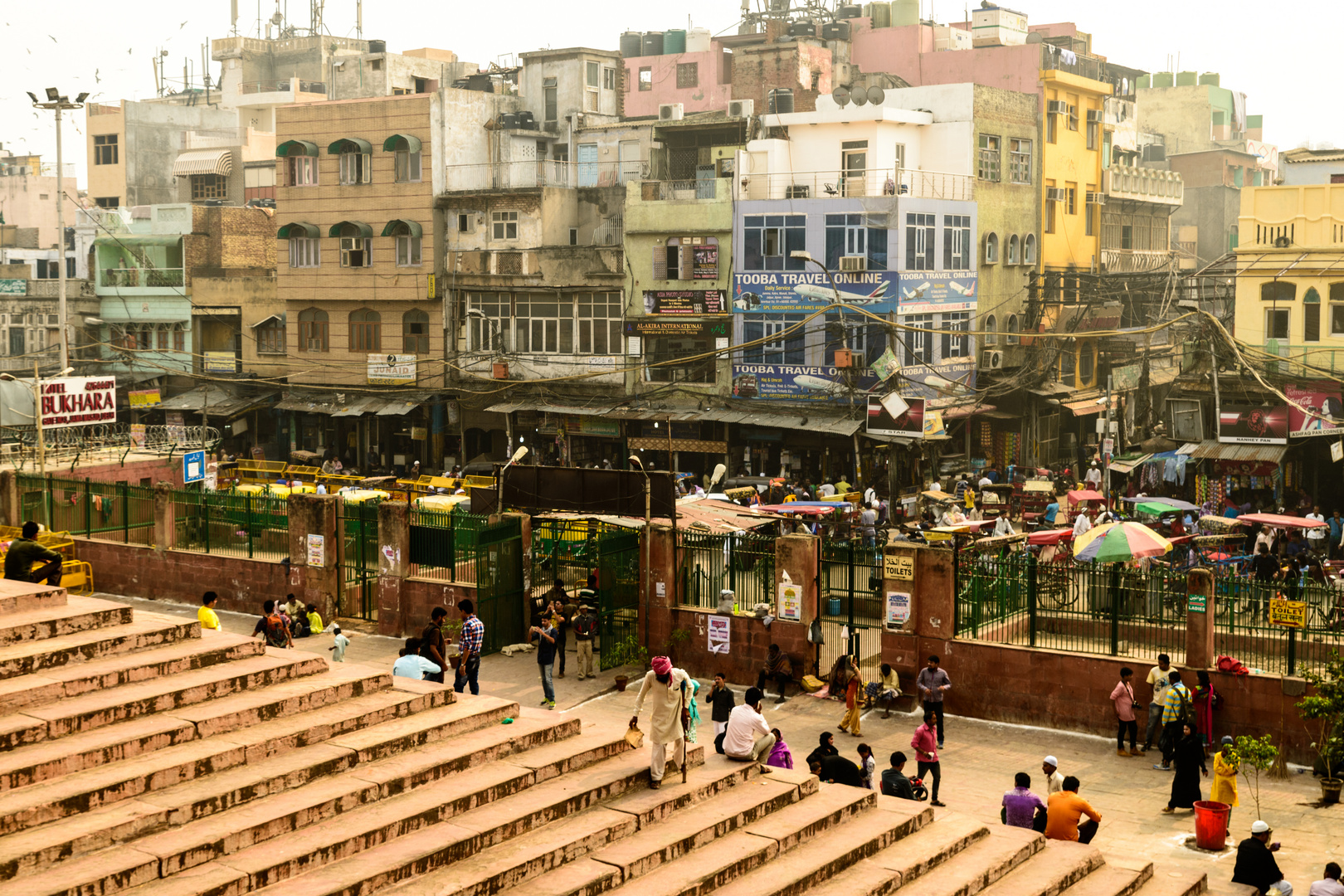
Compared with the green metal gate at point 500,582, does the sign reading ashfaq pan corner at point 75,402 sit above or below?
above

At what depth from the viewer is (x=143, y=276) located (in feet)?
173

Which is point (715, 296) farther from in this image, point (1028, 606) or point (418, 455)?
point (1028, 606)

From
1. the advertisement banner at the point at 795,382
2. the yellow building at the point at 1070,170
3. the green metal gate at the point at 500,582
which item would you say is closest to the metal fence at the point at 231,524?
the green metal gate at the point at 500,582

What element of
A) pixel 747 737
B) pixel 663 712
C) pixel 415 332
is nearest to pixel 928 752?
pixel 747 737

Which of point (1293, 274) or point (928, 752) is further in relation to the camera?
point (1293, 274)

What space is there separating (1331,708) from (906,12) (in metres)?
44.5

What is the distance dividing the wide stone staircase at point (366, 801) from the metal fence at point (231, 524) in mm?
11134

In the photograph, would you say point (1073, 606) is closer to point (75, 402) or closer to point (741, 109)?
point (75, 402)

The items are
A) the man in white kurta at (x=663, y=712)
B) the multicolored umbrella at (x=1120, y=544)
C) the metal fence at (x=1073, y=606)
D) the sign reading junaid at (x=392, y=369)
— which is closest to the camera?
the man in white kurta at (x=663, y=712)

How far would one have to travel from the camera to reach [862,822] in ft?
42.2

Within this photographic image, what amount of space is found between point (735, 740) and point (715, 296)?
91.6 ft

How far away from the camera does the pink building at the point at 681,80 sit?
186 ft

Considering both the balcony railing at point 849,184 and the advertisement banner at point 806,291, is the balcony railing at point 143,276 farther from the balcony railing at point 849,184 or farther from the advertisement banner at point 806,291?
the advertisement banner at point 806,291

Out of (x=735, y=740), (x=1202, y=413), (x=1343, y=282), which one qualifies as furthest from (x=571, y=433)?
(x=735, y=740)
